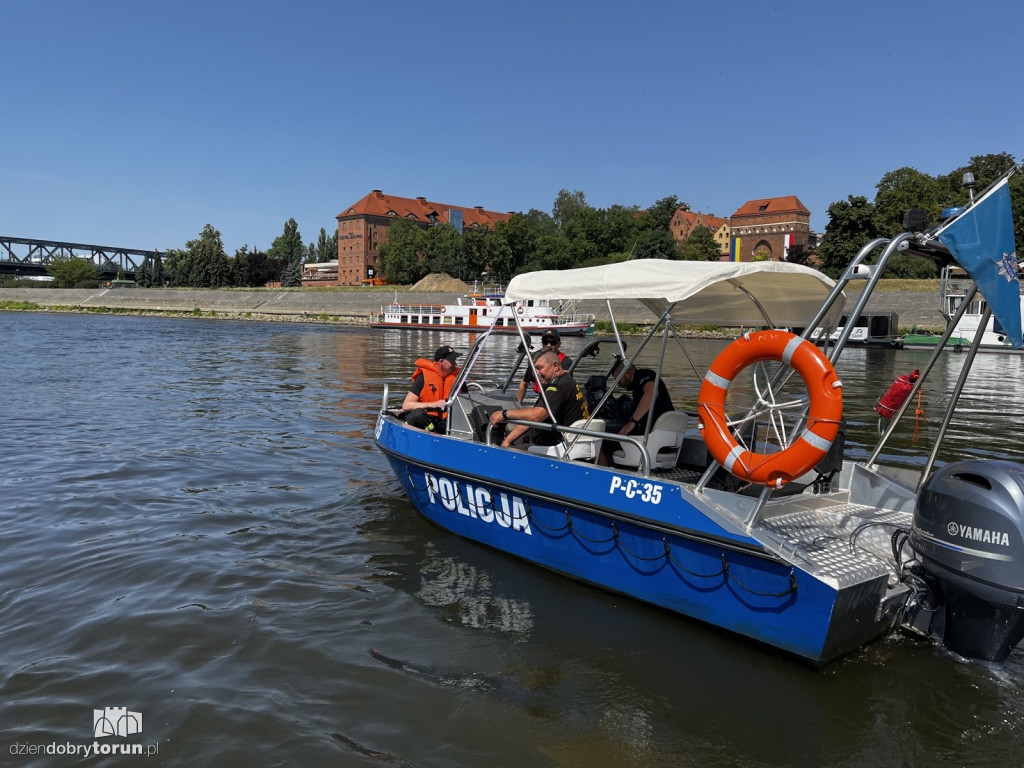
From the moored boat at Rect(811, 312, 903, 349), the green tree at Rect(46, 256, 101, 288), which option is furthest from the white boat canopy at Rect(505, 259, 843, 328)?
the green tree at Rect(46, 256, 101, 288)

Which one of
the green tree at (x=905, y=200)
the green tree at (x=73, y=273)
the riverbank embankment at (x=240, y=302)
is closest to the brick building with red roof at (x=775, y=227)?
the green tree at (x=905, y=200)

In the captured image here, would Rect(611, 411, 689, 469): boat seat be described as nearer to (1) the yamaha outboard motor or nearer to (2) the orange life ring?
(2) the orange life ring

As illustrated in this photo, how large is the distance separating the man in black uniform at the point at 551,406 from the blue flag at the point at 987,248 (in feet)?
10.2

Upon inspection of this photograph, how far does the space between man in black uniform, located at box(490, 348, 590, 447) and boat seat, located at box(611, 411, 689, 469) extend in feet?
1.94

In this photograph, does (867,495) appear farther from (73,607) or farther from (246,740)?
(73,607)

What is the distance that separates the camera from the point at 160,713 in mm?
4297

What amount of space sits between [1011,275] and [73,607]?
6.81 metres

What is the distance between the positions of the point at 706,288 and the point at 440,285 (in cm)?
9320

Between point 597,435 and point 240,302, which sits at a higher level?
point 240,302

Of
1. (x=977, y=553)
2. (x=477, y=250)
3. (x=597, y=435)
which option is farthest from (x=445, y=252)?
(x=977, y=553)

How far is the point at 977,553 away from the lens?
4223mm

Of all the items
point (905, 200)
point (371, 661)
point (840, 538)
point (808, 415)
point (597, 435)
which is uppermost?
point (905, 200)

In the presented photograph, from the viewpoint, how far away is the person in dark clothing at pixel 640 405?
675cm

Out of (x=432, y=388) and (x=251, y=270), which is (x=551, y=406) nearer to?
(x=432, y=388)
